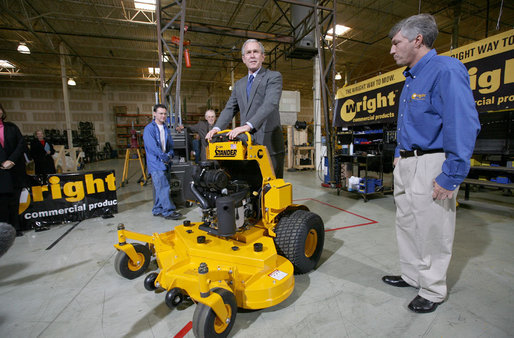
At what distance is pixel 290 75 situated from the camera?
786 inches

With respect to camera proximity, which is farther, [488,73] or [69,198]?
[69,198]

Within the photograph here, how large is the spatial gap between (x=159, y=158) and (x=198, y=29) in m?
4.37

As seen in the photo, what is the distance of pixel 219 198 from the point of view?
1.74 metres

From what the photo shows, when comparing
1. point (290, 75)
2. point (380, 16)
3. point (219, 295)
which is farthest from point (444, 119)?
point (290, 75)

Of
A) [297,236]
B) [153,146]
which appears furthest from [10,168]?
[297,236]

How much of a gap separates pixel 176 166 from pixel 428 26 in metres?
4.05

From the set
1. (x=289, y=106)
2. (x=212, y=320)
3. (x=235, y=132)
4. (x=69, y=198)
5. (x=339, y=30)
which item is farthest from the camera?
(x=339, y=30)

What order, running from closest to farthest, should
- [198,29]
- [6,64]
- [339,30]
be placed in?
[198,29] < [339,30] < [6,64]

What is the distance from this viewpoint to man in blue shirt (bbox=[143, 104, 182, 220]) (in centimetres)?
394

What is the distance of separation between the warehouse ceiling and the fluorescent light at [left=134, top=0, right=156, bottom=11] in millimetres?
422

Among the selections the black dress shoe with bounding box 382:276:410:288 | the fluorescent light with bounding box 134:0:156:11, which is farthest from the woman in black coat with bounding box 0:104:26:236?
the fluorescent light with bounding box 134:0:156:11

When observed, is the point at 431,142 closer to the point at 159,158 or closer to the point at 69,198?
the point at 159,158

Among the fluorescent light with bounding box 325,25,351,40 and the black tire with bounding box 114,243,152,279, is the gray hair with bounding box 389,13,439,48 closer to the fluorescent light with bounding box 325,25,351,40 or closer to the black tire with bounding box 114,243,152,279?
the black tire with bounding box 114,243,152,279

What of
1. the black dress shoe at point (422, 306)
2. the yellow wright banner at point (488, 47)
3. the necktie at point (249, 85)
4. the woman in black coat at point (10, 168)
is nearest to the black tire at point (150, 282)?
the necktie at point (249, 85)
